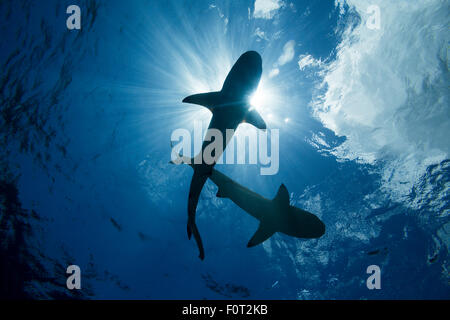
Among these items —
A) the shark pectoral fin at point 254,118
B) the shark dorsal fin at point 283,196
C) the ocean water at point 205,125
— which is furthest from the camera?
the ocean water at point 205,125

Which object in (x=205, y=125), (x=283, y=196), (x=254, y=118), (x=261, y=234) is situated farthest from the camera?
(x=205, y=125)

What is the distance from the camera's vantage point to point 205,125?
10695 millimetres

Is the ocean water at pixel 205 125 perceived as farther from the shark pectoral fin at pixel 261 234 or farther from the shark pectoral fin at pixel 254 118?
the shark pectoral fin at pixel 261 234

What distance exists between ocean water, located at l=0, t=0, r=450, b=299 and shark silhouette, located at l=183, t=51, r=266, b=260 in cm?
391

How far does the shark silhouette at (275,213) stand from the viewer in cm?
705

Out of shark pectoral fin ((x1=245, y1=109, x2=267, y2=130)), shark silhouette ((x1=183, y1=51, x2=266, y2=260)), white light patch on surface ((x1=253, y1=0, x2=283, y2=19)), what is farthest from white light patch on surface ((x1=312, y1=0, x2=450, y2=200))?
shark silhouette ((x1=183, y1=51, x2=266, y2=260))

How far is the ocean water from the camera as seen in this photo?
888cm

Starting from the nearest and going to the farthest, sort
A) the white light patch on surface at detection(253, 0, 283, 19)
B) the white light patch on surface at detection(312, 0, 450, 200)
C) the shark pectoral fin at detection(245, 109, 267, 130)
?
the shark pectoral fin at detection(245, 109, 267, 130), the white light patch on surface at detection(253, 0, 283, 19), the white light patch on surface at detection(312, 0, 450, 200)

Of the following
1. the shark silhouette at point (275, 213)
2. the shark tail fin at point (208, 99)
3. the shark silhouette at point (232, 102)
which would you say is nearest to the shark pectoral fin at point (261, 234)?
the shark silhouette at point (275, 213)

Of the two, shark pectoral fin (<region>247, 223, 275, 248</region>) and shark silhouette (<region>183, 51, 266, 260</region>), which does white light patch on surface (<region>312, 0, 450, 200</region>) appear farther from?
shark pectoral fin (<region>247, 223, 275, 248</region>)

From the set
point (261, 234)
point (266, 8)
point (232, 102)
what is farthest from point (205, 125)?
point (261, 234)

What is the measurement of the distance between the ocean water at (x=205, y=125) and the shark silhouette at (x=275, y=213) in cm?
371

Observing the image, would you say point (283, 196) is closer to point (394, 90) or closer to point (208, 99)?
point (208, 99)

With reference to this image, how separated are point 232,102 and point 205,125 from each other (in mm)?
4850
